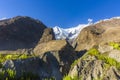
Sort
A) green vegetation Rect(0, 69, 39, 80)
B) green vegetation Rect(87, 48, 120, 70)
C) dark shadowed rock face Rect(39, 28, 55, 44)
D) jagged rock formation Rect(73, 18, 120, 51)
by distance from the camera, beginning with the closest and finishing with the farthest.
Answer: green vegetation Rect(87, 48, 120, 70) → green vegetation Rect(0, 69, 39, 80) → jagged rock formation Rect(73, 18, 120, 51) → dark shadowed rock face Rect(39, 28, 55, 44)

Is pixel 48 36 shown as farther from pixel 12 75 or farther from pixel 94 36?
pixel 12 75

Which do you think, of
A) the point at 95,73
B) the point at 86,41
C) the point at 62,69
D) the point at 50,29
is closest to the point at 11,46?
the point at 50,29

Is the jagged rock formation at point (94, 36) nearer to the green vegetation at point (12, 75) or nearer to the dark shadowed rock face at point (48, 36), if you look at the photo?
the dark shadowed rock face at point (48, 36)

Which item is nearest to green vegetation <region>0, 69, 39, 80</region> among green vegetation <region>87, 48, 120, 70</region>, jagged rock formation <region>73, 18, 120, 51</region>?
green vegetation <region>87, 48, 120, 70</region>

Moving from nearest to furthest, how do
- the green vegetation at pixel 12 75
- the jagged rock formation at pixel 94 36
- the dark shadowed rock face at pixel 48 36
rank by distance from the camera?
the green vegetation at pixel 12 75 → the jagged rock formation at pixel 94 36 → the dark shadowed rock face at pixel 48 36

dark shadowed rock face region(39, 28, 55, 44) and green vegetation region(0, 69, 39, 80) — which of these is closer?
green vegetation region(0, 69, 39, 80)

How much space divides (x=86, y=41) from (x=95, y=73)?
368ft

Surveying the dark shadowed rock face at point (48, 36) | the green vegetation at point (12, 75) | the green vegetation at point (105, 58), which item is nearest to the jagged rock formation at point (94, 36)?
the dark shadowed rock face at point (48, 36)

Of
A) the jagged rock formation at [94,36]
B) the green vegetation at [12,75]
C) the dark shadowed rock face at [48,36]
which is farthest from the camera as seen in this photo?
the dark shadowed rock face at [48,36]

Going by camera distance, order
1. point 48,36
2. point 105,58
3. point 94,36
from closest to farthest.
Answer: point 105,58 → point 94,36 → point 48,36

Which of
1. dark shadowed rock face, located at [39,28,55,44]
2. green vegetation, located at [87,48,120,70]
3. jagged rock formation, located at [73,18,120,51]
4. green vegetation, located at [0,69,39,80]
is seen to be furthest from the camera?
dark shadowed rock face, located at [39,28,55,44]

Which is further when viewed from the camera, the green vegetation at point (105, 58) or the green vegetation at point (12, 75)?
the green vegetation at point (12, 75)

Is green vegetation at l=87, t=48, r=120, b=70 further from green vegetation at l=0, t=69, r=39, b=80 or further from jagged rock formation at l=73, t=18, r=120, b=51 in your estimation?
jagged rock formation at l=73, t=18, r=120, b=51

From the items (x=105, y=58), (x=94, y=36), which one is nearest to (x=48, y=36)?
(x=94, y=36)
